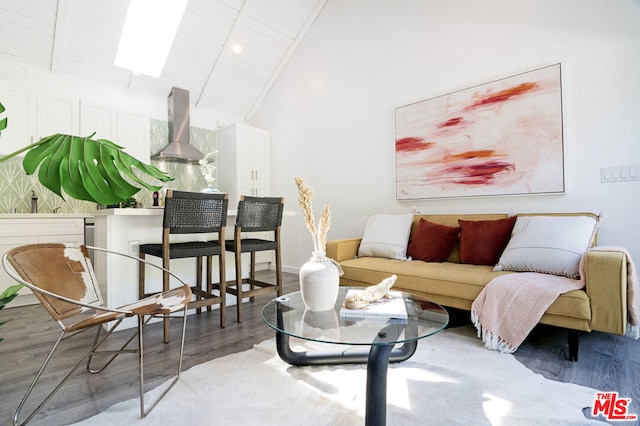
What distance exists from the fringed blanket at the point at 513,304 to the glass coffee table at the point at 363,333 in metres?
0.56

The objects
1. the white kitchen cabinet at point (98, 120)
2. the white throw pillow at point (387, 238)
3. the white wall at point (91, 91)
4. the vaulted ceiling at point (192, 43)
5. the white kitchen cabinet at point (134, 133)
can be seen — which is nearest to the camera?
the white throw pillow at point (387, 238)

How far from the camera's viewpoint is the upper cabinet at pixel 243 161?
512 centimetres

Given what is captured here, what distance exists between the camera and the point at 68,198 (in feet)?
14.1

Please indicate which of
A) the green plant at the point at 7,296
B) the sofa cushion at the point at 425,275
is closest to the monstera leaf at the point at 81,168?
the green plant at the point at 7,296

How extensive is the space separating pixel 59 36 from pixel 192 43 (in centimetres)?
149

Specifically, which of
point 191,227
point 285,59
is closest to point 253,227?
point 191,227

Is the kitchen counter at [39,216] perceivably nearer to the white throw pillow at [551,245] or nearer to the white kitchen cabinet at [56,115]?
the white kitchen cabinet at [56,115]

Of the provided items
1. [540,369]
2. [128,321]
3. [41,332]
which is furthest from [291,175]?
[540,369]

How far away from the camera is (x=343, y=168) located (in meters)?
4.38

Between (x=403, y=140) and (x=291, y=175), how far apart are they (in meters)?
2.01

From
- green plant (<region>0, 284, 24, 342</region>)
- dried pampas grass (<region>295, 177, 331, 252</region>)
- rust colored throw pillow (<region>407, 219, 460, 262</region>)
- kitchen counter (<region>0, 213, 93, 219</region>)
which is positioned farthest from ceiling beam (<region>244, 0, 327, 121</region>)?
green plant (<region>0, 284, 24, 342</region>)

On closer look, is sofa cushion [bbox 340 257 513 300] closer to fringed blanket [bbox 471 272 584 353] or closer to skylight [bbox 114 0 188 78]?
fringed blanket [bbox 471 272 584 353]

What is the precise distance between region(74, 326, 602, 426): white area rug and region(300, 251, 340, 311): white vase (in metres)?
0.43

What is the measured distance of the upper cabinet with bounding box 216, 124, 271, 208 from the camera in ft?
16.8
